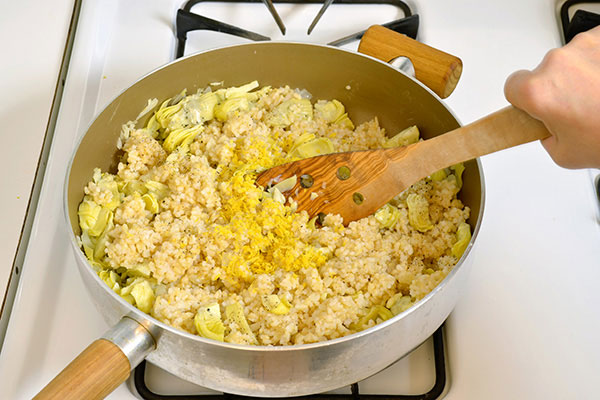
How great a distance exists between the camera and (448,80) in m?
1.08

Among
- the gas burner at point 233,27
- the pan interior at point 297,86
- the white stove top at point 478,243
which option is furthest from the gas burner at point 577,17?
the pan interior at point 297,86

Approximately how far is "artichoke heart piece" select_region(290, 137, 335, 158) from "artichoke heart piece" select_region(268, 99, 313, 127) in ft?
0.21

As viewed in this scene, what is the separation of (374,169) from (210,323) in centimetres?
35

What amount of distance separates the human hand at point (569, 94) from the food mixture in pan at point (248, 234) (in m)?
0.27

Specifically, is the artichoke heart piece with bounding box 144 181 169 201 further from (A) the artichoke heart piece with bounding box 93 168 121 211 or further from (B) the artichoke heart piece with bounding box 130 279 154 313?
(B) the artichoke heart piece with bounding box 130 279 154 313

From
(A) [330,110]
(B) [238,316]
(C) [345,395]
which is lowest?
(C) [345,395]

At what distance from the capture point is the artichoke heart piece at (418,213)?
1032 mm

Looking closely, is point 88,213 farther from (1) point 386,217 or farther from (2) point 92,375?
(1) point 386,217

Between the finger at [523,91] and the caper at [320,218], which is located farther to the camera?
the caper at [320,218]

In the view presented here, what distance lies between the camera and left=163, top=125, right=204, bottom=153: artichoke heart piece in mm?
1123

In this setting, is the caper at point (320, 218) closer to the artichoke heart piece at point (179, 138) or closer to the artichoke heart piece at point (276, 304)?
the artichoke heart piece at point (276, 304)

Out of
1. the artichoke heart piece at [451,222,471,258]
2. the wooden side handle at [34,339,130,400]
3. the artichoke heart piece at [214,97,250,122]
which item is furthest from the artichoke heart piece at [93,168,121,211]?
the artichoke heart piece at [451,222,471,258]

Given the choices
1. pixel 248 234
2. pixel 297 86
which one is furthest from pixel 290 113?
pixel 248 234

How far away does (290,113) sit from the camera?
116 cm
